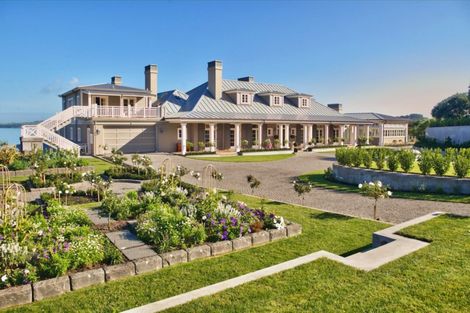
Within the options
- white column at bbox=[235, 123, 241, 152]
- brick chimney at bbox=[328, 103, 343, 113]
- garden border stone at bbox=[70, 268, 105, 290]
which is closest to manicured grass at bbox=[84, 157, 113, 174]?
white column at bbox=[235, 123, 241, 152]

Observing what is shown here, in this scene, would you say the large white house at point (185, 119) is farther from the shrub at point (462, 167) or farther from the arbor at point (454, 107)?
the arbor at point (454, 107)

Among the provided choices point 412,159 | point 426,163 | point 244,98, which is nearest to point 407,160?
point 412,159

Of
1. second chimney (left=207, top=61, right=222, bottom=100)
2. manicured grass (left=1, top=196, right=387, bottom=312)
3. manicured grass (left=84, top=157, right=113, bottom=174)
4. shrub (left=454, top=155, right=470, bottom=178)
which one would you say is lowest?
manicured grass (left=1, top=196, right=387, bottom=312)

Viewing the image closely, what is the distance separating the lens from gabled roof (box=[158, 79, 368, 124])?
3020cm

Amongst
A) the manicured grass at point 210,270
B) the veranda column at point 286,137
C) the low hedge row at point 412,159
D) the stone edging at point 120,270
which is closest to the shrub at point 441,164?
the low hedge row at point 412,159

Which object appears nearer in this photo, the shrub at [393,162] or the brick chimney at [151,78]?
the shrub at [393,162]

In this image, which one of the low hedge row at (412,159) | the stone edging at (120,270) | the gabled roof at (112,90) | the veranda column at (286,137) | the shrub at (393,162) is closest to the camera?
the stone edging at (120,270)

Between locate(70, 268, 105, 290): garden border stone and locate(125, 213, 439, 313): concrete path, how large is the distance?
1.28 metres

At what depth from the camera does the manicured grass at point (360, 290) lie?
13.1 feet

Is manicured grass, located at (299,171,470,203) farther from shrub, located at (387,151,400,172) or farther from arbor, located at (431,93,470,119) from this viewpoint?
arbor, located at (431,93,470,119)

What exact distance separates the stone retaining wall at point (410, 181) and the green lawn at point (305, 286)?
6791mm

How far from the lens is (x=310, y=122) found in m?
34.8

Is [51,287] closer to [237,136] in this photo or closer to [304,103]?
[237,136]

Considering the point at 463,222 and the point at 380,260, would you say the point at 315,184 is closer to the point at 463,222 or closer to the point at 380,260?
the point at 463,222
